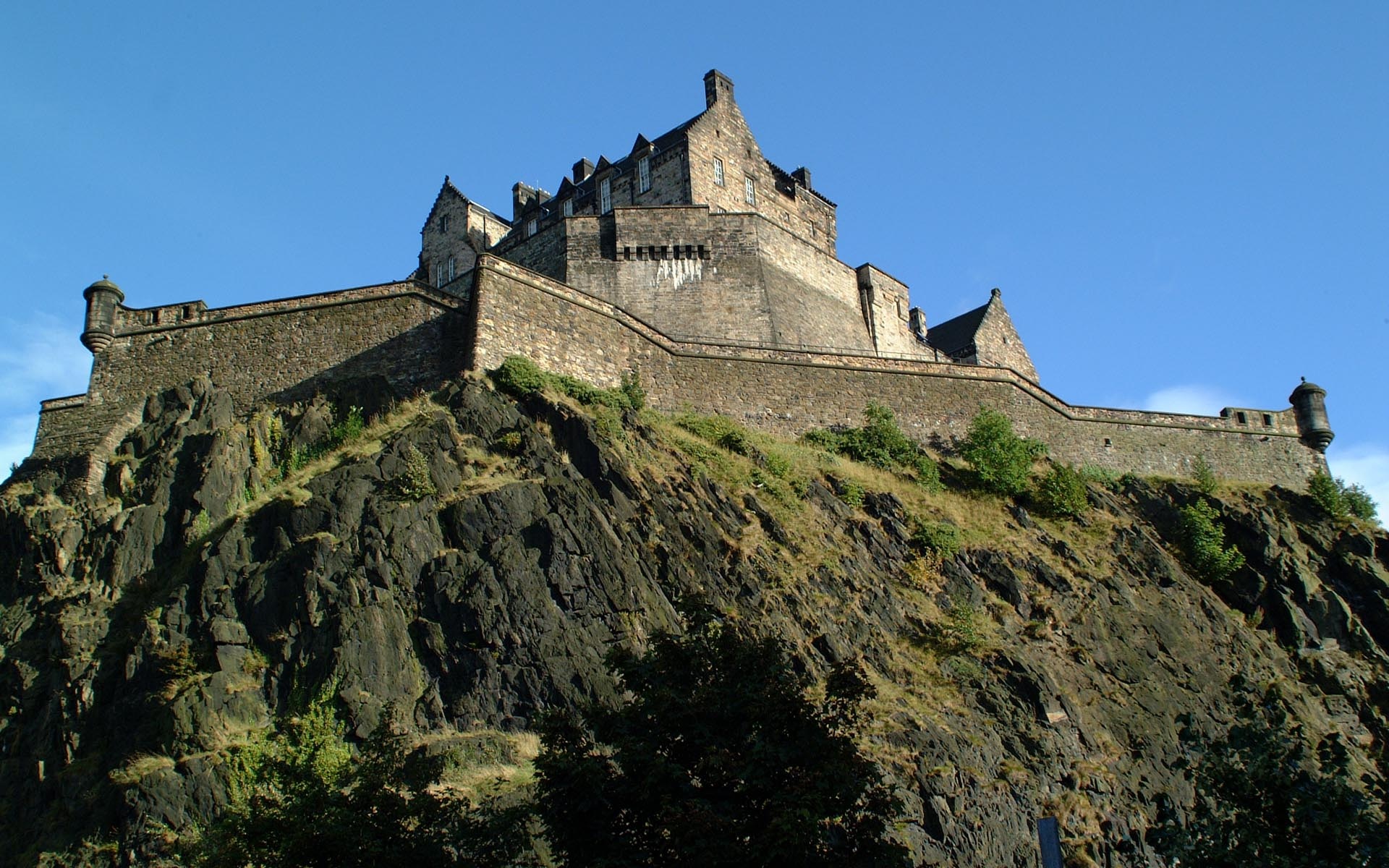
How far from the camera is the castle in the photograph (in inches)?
1346

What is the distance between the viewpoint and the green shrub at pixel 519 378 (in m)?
31.8

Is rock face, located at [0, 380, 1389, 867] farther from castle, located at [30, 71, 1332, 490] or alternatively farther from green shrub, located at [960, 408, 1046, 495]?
castle, located at [30, 71, 1332, 490]

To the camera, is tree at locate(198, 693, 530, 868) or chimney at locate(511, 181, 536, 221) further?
chimney at locate(511, 181, 536, 221)

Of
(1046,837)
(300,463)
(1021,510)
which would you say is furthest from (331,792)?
(1021,510)

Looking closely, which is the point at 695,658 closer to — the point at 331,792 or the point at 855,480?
the point at 331,792

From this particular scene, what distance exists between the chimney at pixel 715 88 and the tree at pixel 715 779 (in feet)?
109

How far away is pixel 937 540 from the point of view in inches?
1260

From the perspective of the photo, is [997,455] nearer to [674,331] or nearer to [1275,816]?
[674,331]

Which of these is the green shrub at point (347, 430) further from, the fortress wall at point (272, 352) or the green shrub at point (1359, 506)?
the green shrub at point (1359, 506)

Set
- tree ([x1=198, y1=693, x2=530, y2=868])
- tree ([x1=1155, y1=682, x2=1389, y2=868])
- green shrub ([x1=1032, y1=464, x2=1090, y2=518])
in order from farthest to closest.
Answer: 1. green shrub ([x1=1032, y1=464, x2=1090, y2=518])
2. tree ([x1=198, y1=693, x2=530, y2=868])
3. tree ([x1=1155, y1=682, x2=1389, y2=868])

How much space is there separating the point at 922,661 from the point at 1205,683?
7.67m

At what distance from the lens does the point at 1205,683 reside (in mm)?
30234

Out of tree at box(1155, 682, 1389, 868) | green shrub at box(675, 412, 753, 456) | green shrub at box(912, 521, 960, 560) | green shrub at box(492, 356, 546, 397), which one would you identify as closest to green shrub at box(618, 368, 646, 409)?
green shrub at box(675, 412, 753, 456)

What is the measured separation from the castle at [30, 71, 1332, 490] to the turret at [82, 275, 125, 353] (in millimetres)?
49
